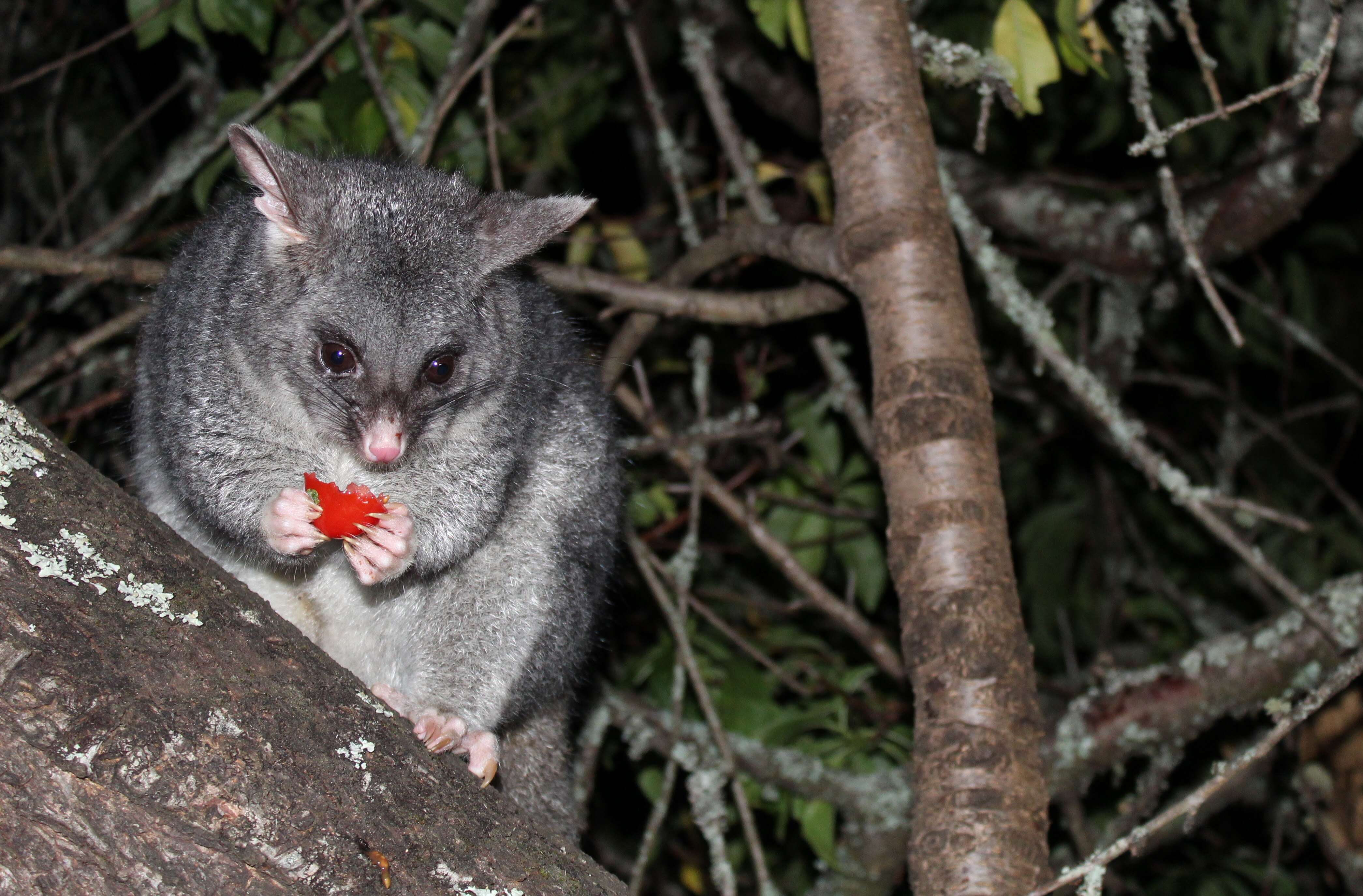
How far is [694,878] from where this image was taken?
16.3 feet

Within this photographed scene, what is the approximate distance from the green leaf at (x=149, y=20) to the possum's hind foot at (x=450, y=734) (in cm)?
241

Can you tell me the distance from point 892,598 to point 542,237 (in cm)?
341

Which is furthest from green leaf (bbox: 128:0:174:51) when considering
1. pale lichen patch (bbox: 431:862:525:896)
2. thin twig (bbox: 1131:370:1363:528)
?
thin twig (bbox: 1131:370:1363:528)

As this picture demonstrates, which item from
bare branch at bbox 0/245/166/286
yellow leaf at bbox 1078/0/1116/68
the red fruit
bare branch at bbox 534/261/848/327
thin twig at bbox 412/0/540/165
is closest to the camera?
the red fruit

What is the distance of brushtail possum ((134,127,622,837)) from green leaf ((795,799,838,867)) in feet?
3.27

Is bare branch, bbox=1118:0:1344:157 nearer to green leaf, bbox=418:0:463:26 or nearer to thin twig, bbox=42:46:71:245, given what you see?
green leaf, bbox=418:0:463:26

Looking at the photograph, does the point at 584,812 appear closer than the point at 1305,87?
Yes

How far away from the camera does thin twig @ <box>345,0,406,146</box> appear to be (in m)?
4.01

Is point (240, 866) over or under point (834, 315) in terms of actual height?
under

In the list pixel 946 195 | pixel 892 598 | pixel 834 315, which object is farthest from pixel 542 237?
pixel 892 598

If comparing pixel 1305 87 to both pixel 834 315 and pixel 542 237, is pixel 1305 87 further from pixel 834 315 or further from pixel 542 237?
pixel 542 237

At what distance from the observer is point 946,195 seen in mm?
3539

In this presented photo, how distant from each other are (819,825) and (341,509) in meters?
2.11

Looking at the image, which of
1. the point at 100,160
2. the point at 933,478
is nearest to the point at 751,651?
the point at 933,478
